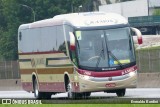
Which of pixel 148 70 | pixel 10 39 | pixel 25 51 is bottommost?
pixel 10 39

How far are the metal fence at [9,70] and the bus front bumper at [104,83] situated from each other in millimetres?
26692

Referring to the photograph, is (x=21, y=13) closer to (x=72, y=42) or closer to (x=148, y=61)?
(x=148, y=61)

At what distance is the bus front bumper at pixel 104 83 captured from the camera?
109 feet

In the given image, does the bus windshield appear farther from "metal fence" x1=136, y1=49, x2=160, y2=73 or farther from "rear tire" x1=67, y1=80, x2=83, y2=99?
"metal fence" x1=136, y1=49, x2=160, y2=73

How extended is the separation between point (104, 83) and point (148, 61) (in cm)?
2240

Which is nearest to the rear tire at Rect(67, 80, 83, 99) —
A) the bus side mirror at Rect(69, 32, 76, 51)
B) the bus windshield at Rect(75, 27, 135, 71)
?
the bus windshield at Rect(75, 27, 135, 71)

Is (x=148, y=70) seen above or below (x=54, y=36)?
below

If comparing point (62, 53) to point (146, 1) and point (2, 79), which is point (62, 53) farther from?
point (146, 1)

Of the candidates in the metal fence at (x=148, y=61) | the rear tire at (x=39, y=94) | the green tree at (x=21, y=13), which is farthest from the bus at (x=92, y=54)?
the green tree at (x=21, y=13)

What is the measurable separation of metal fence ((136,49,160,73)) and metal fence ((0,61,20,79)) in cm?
881

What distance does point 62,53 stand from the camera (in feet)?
116

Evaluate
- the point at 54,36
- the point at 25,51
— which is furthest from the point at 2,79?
the point at 54,36

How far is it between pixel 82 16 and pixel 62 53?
1629 mm

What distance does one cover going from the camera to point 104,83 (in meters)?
33.3
